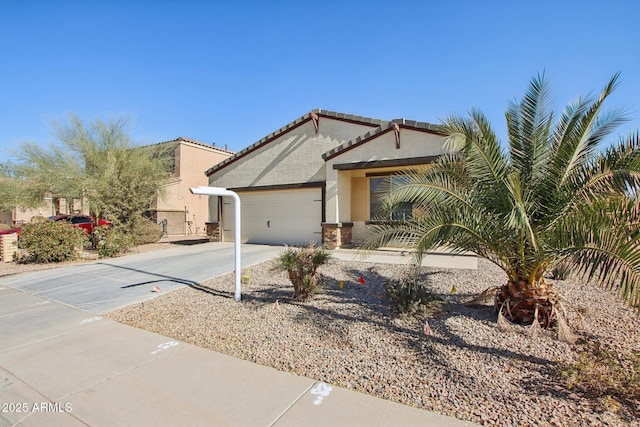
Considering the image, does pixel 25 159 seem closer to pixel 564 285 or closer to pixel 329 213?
pixel 329 213

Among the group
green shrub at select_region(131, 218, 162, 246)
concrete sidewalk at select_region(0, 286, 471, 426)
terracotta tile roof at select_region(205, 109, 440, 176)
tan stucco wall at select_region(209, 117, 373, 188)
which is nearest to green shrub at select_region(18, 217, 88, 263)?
green shrub at select_region(131, 218, 162, 246)

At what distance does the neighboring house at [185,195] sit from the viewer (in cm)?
2272

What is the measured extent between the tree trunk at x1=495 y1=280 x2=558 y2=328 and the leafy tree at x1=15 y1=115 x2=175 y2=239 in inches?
626

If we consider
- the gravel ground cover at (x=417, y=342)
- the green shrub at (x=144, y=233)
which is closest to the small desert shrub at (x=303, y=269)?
the gravel ground cover at (x=417, y=342)

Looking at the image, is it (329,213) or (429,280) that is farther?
(329,213)

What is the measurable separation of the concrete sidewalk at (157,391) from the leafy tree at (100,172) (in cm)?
1148

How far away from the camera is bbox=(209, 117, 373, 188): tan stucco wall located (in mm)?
14195

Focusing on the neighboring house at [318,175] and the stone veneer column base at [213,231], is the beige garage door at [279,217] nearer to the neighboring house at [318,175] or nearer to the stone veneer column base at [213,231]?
the neighboring house at [318,175]

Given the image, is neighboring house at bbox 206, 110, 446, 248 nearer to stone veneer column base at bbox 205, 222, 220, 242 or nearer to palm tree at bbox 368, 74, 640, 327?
stone veneer column base at bbox 205, 222, 220, 242

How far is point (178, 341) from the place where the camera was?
15.9ft

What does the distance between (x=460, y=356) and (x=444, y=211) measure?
201cm

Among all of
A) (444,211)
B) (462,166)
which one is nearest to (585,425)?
(444,211)

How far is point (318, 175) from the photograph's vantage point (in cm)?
1419

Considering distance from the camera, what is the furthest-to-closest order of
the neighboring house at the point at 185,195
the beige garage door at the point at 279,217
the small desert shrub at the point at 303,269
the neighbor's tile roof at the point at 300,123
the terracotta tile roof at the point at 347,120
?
the neighboring house at the point at 185,195
the beige garage door at the point at 279,217
the neighbor's tile roof at the point at 300,123
the terracotta tile roof at the point at 347,120
the small desert shrub at the point at 303,269
